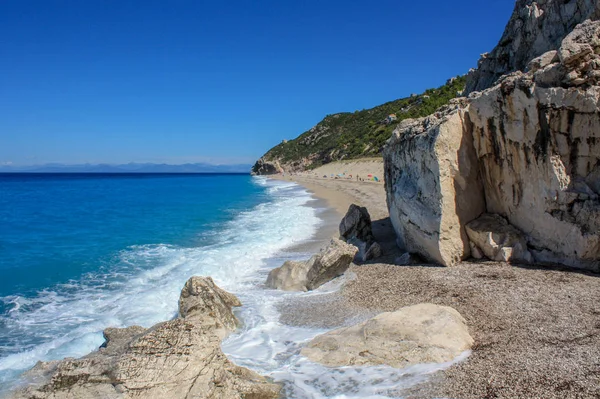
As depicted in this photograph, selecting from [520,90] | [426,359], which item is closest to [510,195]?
[520,90]

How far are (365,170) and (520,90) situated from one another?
45.0 meters

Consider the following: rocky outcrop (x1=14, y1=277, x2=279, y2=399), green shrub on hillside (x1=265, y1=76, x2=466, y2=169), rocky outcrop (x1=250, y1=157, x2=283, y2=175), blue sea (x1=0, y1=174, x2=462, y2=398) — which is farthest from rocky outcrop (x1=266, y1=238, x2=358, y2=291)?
rocky outcrop (x1=250, y1=157, x2=283, y2=175)

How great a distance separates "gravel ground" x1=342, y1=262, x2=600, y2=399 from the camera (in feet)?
16.7

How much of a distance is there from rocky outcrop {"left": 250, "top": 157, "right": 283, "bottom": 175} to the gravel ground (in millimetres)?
103244

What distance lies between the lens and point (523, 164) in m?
9.67

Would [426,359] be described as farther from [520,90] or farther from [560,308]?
[520,90]

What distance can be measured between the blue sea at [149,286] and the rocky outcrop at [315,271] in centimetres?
36

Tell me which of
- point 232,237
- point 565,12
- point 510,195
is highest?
point 565,12

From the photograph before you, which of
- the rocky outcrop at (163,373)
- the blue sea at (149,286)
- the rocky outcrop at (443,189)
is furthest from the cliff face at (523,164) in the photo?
the rocky outcrop at (163,373)

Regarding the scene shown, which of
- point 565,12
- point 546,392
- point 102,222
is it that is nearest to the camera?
point 546,392

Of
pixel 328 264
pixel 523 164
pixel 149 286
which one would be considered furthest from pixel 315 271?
pixel 523 164

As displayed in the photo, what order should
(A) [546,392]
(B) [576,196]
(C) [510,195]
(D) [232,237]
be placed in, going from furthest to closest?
1. (D) [232,237]
2. (C) [510,195]
3. (B) [576,196]
4. (A) [546,392]

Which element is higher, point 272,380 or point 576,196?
point 576,196

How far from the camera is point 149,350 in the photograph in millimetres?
5551
